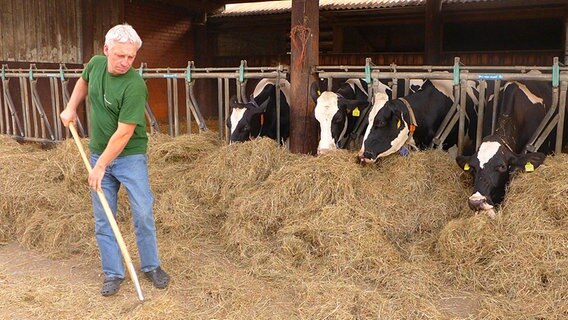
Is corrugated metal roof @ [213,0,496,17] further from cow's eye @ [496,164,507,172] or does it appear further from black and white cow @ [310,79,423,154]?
cow's eye @ [496,164,507,172]

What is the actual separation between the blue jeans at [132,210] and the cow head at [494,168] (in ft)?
8.10

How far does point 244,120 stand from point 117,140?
295 centimetres

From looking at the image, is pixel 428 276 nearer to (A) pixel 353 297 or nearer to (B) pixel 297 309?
(A) pixel 353 297

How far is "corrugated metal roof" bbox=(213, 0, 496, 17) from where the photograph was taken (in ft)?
43.4

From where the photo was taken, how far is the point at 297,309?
11.1 ft

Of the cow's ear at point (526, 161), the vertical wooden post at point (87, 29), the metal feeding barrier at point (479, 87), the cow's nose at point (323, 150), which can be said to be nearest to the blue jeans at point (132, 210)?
the cow's nose at point (323, 150)

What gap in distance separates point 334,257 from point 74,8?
30.0ft

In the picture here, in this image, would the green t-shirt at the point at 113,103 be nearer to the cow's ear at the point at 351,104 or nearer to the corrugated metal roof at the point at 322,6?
the cow's ear at the point at 351,104

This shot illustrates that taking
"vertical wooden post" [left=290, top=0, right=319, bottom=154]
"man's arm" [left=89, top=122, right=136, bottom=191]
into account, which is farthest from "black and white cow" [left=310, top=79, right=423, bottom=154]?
"man's arm" [left=89, top=122, right=136, bottom=191]

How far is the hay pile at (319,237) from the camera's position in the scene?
341cm

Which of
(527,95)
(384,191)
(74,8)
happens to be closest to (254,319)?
(384,191)

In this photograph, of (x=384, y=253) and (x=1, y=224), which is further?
(x=1, y=224)

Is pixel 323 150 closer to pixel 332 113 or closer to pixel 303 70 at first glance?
pixel 332 113

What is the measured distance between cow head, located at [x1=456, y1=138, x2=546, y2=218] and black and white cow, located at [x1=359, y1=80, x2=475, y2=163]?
81 cm
